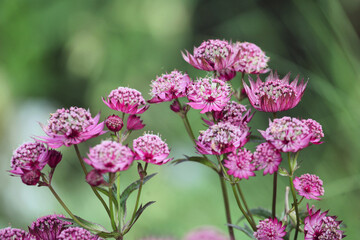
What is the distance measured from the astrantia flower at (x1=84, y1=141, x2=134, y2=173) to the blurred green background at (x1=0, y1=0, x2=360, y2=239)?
99 centimetres

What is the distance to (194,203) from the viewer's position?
2.02 meters

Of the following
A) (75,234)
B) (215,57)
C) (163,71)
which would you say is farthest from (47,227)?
(163,71)

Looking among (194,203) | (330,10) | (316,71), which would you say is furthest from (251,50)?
(194,203)

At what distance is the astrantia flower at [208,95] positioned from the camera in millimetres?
538

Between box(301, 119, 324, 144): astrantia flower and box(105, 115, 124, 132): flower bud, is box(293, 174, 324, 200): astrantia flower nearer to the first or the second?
box(301, 119, 324, 144): astrantia flower

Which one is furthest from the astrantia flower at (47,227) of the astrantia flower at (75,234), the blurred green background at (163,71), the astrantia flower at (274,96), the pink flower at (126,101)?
the blurred green background at (163,71)

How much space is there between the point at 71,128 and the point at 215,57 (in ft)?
0.66

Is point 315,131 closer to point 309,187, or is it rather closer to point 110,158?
point 309,187

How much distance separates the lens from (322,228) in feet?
1.52

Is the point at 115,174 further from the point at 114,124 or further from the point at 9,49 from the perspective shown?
the point at 9,49

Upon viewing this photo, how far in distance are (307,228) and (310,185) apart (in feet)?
0.16

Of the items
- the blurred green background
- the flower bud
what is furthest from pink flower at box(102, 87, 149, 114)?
the blurred green background

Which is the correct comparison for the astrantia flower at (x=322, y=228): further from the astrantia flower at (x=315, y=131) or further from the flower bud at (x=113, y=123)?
the flower bud at (x=113, y=123)

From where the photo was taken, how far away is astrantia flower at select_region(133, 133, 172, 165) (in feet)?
1.60
